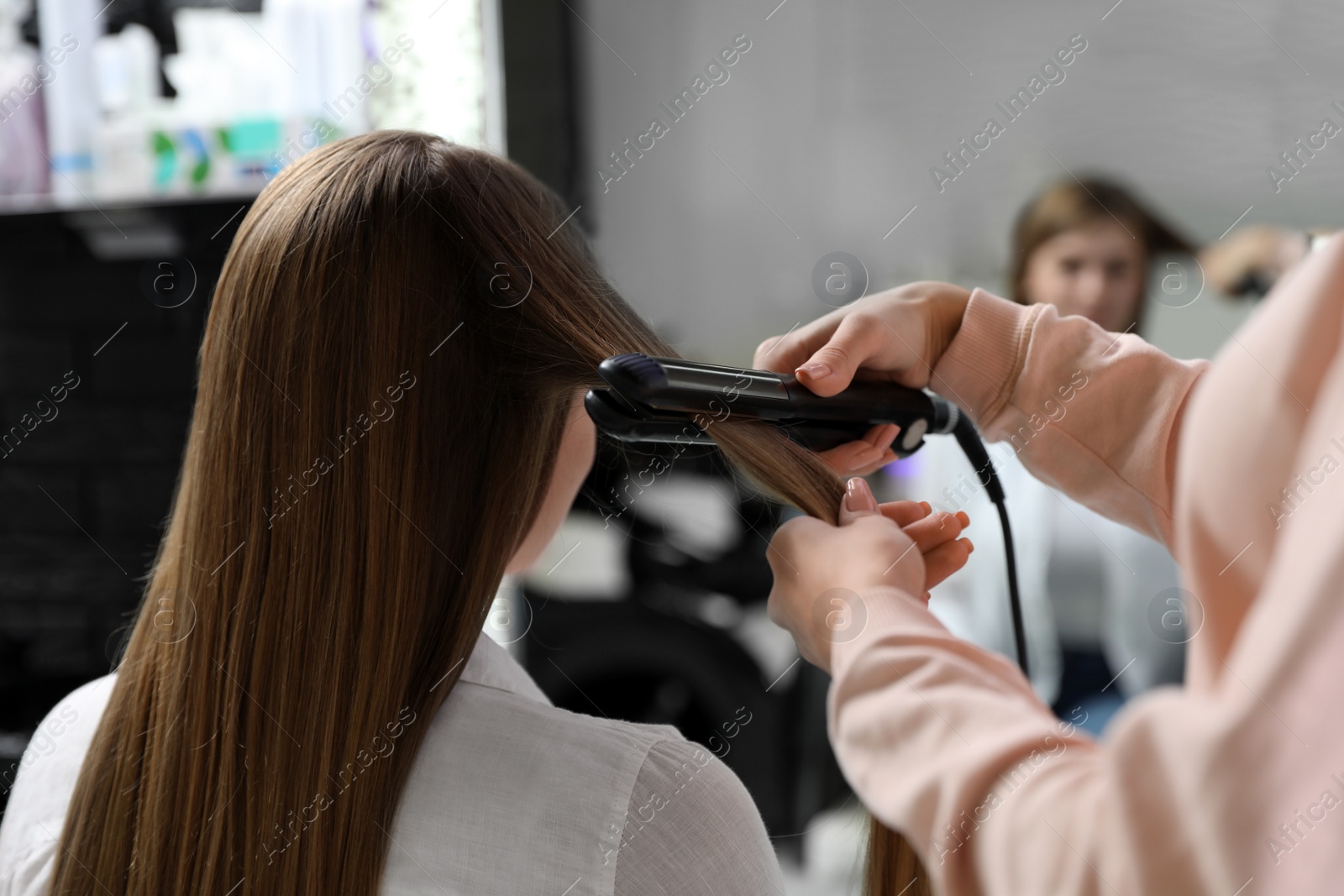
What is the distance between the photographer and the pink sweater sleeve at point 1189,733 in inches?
11.3

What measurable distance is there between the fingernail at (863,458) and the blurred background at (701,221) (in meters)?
1.04

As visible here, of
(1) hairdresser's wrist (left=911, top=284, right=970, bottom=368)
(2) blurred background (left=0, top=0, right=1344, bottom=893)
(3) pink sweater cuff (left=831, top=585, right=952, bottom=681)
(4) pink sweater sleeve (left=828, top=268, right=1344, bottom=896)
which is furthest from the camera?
(2) blurred background (left=0, top=0, right=1344, bottom=893)

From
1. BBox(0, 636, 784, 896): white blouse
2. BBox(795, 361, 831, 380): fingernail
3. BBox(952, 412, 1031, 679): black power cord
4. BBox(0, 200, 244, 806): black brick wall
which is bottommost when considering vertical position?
BBox(0, 200, 244, 806): black brick wall

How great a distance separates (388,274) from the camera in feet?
2.16

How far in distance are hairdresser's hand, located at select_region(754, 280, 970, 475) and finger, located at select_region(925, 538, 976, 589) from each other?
0.46ft

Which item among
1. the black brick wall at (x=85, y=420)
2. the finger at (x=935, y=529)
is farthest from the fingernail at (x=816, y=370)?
the black brick wall at (x=85, y=420)

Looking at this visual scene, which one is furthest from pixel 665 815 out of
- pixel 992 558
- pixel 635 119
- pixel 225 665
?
pixel 635 119

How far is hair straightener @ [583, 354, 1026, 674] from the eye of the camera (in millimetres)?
562

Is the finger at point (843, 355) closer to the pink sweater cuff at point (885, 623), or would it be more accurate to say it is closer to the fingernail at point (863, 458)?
the fingernail at point (863, 458)

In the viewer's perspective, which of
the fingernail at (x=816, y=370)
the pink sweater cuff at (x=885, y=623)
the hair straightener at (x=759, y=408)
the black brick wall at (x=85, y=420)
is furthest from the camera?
the black brick wall at (x=85, y=420)

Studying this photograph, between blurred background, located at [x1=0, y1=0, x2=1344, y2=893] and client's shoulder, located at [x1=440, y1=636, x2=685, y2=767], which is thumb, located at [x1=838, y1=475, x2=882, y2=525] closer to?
client's shoulder, located at [x1=440, y1=636, x2=685, y2=767]

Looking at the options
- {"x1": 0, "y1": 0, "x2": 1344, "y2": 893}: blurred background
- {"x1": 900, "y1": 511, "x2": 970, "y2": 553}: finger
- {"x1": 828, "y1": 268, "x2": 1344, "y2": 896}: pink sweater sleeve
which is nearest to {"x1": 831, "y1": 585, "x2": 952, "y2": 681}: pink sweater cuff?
{"x1": 828, "y1": 268, "x2": 1344, "y2": 896}: pink sweater sleeve

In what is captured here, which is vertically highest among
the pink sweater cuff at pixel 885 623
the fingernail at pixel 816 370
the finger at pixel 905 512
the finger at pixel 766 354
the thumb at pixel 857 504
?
the fingernail at pixel 816 370

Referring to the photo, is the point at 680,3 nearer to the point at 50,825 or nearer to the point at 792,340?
the point at 792,340
